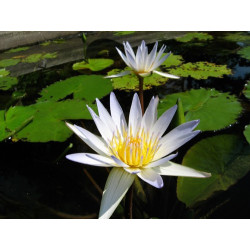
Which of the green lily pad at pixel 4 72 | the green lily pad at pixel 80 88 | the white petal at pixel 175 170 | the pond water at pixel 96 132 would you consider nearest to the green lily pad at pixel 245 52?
the pond water at pixel 96 132

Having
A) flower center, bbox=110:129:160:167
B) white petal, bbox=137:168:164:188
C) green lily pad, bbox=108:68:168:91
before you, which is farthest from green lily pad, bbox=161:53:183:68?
white petal, bbox=137:168:164:188

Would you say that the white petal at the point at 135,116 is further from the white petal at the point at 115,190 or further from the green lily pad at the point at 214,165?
the green lily pad at the point at 214,165

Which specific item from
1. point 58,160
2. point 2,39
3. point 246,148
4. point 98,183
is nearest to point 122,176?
point 98,183

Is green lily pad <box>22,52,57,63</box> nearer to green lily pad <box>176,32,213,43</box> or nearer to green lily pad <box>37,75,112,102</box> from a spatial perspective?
green lily pad <box>37,75,112,102</box>

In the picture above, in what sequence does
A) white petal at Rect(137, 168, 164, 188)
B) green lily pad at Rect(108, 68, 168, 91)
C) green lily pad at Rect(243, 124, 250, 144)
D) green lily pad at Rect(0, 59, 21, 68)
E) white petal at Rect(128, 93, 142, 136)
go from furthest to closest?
1. green lily pad at Rect(0, 59, 21, 68)
2. green lily pad at Rect(108, 68, 168, 91)
3. green lily pad at Rect(243, 124, 250, 144)
4. white petal at Rect(128, 93, 142, 136)
5. white petal at Rect(137, 168, 164, 188)

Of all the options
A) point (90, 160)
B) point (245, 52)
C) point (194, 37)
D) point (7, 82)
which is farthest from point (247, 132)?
point (194, 37)

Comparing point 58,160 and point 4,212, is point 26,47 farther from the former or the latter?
point 4,212
